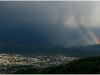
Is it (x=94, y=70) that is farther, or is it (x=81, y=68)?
(x=81, y=68)

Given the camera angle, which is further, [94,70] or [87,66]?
[87,66]

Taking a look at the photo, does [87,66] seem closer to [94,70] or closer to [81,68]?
[81,68]

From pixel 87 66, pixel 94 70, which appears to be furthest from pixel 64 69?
pixel 94 70

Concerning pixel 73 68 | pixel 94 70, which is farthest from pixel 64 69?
pixel 94 70

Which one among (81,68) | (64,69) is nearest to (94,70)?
(81,68)

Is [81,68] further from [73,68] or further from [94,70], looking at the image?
[94,70]

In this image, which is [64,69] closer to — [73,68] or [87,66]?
[73,68]

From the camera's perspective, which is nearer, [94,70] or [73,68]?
[94,70]
